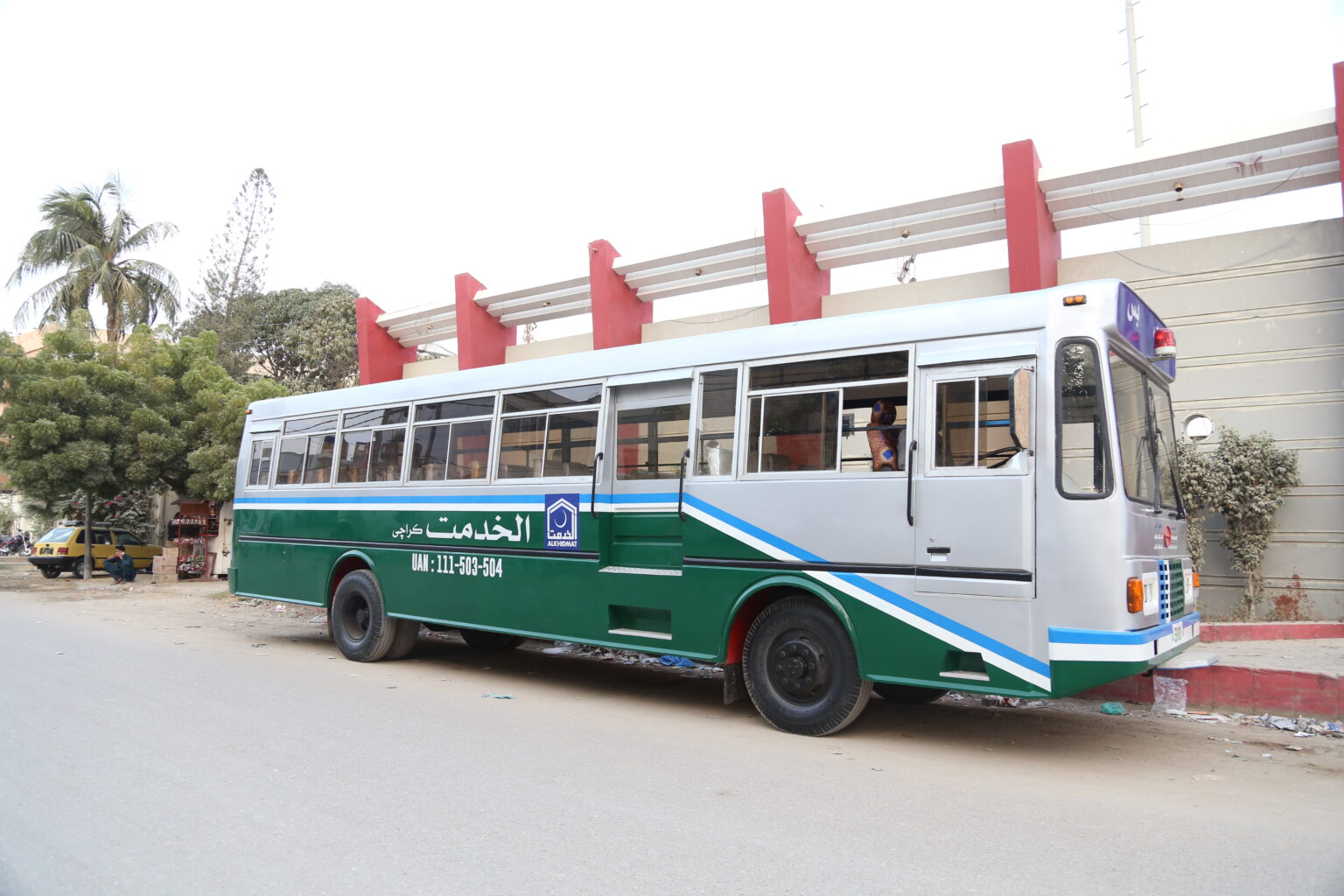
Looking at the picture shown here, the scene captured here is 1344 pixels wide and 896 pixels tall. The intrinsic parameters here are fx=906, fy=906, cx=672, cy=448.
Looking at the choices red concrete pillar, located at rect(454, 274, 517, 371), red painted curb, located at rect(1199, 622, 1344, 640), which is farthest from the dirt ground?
red concrete pillar, located at rect(454, 274, 517, 371)

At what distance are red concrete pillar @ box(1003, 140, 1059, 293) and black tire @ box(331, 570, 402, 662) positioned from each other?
8.49 meters

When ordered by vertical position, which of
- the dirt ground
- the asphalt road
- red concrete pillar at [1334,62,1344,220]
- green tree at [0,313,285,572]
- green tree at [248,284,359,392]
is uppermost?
green tree at [248,284,359,392]

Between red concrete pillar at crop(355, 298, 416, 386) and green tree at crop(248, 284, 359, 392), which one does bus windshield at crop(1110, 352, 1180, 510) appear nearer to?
red concrete pillar at crop(355, 298, 416, 386)

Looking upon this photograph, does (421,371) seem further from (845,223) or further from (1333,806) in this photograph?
(1333,806)

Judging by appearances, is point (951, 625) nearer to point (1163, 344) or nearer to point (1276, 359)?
point (1163, 344)

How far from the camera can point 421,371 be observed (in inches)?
779

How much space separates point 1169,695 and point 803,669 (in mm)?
3522

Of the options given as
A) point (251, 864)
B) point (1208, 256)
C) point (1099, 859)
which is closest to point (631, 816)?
point (251, 864)

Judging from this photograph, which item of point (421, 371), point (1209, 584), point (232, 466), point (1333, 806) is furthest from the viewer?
point (232, 466)

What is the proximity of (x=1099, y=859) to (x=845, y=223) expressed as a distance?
1011cm

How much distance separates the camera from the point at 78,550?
2388 centimetres

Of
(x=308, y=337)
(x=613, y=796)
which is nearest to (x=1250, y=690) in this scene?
(x=613, y=796)

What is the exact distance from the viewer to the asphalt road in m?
3.88

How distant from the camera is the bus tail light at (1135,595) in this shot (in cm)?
544
